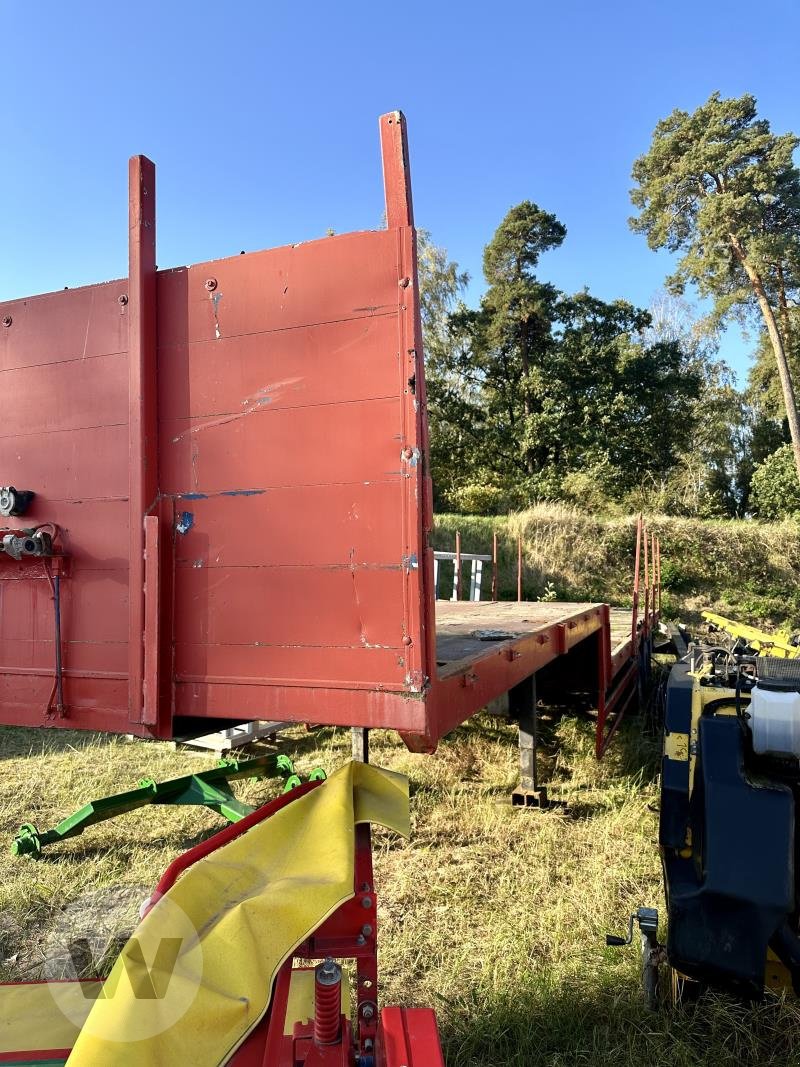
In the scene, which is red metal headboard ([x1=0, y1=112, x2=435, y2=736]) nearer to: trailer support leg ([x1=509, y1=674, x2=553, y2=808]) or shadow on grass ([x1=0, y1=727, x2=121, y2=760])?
trailer support leg ([x1=509, y1=674, x2=553, y2=808])

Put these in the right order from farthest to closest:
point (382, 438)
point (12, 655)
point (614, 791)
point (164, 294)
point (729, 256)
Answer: point (729, 256) < point (614, 791) < point (12, 655) < point (164, 294) < point (382, 438)

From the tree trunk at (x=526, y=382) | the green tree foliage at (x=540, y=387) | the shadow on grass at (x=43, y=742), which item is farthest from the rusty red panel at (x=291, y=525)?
the tree trunk at (x=526, y=382)

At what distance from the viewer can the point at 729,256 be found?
18109 mm

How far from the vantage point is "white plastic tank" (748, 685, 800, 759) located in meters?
2.01

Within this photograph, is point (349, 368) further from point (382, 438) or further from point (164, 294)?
point (164, 294)

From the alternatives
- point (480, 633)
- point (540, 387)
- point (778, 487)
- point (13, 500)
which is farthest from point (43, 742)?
point (778, 487)

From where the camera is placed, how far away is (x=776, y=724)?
6.66 ft

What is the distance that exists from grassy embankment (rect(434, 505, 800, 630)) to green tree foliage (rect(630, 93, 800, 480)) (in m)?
3.93

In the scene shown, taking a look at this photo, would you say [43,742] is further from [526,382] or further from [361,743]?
[526,382]

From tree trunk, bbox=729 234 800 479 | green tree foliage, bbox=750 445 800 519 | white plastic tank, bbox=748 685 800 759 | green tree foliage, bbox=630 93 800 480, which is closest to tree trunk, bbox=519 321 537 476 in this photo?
green tree foliage, bbox=630 93 800 480

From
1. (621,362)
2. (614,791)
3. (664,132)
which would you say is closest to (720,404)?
(621,362)

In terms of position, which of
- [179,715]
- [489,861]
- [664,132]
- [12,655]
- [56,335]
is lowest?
[489,861]

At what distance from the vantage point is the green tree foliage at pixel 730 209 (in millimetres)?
17172

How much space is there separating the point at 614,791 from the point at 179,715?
3.60 m
